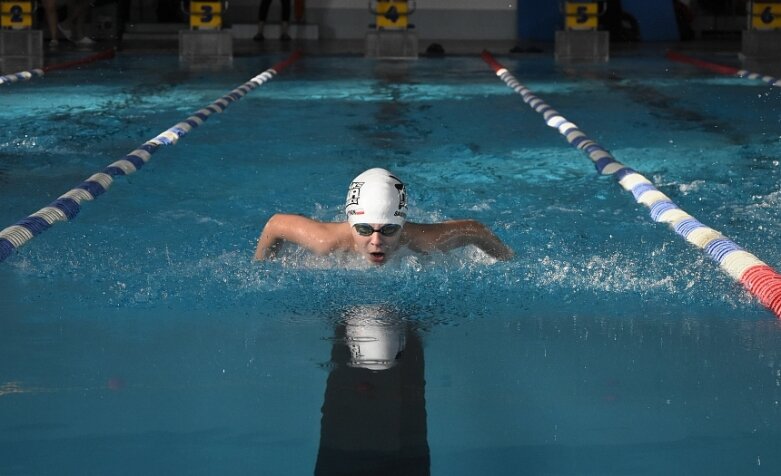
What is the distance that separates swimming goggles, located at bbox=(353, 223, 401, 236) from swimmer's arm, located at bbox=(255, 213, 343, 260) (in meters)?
0.26

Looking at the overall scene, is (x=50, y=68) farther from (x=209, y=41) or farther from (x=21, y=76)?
(x=209, y=41)

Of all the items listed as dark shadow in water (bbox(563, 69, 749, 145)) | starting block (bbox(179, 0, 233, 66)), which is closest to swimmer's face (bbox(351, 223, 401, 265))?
dark shadow in water (bbox(563, 69, 749, 145))

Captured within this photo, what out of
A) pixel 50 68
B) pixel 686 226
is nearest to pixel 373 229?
pixel 686 226

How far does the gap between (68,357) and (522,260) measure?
76.4 inches

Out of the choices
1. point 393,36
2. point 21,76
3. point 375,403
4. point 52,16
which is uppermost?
point 52,16

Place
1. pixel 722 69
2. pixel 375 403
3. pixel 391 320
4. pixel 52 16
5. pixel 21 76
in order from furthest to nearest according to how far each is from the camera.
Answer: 1. pixel 52 16
2. pixel 722 69
3. pixel 21 76
4. pixel 391 320
5. pixel 375 403

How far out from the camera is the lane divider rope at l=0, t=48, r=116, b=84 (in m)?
12.0

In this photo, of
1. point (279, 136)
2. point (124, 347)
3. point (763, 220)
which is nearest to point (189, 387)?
point (124, 347)

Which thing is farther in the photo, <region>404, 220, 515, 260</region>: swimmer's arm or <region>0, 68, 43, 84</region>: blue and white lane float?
<region>0, 68, 43, 84</region>: blue and white lane float

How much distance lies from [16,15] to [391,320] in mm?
12214

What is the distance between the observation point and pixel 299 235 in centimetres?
459

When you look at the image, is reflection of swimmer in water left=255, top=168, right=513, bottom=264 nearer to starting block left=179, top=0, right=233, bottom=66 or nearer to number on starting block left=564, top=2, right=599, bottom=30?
starting block left=179, top=0, right=233, bottom=66

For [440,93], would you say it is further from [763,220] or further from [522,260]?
[522,260]

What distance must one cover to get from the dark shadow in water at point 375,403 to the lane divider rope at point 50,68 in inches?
352
